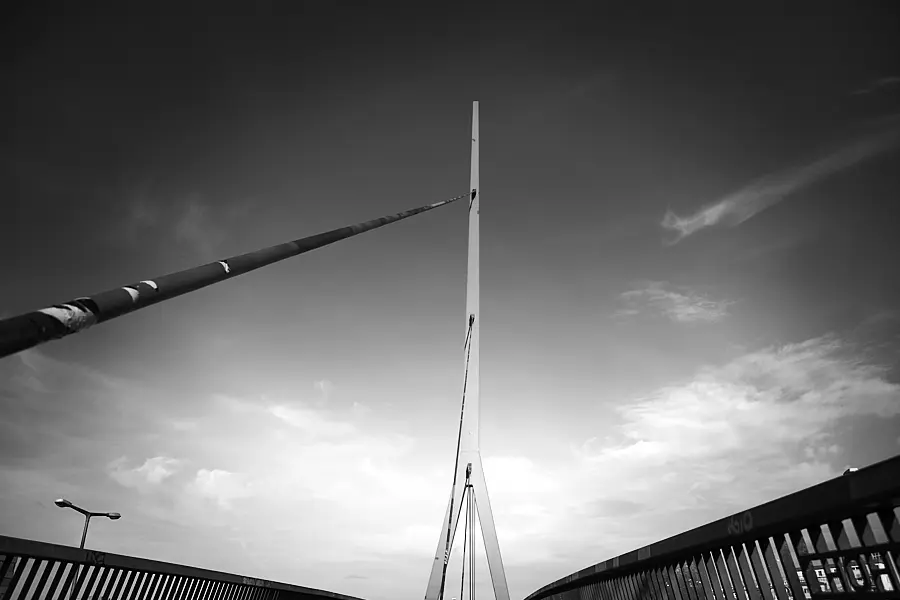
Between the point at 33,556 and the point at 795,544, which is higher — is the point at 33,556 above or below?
above

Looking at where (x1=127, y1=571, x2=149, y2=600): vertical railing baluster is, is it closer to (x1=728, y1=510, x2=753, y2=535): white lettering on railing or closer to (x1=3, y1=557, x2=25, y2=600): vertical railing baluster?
(x1=3, y1=557, x2=25, y2=600): vertical railing baluster

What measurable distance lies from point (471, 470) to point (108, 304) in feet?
27.2

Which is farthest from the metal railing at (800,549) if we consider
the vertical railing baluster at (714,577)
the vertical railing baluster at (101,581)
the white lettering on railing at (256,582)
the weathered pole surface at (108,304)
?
the white lettering on railing at (256,582)

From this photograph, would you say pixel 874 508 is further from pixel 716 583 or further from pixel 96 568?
pixel 96 568

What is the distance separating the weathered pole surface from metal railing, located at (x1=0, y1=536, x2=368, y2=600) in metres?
2.06

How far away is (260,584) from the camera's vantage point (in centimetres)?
477

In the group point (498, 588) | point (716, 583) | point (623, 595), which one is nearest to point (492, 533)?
point (498, 588)

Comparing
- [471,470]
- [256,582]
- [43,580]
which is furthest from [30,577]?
[471,470]

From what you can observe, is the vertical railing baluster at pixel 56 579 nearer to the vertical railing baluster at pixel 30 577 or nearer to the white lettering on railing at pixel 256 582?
the vertical railing baluster at pixel 30 577

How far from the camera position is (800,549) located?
1.57 m

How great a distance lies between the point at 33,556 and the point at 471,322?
8697mm

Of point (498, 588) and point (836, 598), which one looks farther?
point (498, 588)

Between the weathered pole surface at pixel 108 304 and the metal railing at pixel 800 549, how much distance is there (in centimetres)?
151

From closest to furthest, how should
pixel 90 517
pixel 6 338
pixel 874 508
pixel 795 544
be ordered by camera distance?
pixel 6 338
pixel 874 508
pixel 795 544
pixel 90 517
